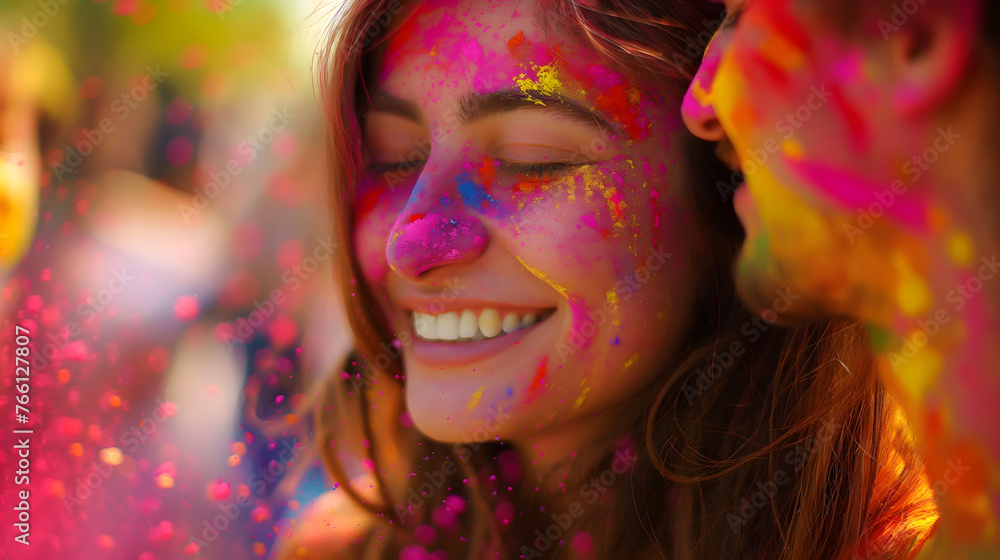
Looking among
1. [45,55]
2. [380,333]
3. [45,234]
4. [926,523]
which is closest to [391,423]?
[380,333]

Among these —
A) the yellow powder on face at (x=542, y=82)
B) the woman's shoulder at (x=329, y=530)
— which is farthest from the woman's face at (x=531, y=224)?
the woman's shoulder at (x=329, y=530)

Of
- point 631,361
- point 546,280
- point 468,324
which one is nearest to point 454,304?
point 468,324

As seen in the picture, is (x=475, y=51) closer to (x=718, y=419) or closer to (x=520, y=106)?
(x=520, y=106)

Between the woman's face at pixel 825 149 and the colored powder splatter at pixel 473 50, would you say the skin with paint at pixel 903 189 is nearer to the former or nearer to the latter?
the woman's face at pixel 825 149

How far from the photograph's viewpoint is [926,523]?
34.7 inches

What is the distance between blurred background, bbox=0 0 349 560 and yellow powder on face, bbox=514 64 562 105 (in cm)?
48

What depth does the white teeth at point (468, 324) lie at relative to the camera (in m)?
1.02

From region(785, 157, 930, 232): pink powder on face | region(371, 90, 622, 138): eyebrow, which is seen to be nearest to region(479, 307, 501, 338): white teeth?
region(371, 90, 622, 138): eyebrow

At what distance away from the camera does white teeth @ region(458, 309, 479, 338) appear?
40.0 inches

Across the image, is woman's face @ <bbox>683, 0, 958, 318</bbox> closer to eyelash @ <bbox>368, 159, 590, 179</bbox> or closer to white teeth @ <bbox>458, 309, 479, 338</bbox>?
eyelash @ <bbox>368, 159, 590, 179</bbox>

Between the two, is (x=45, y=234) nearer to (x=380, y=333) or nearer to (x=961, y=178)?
(x=380, y=333)

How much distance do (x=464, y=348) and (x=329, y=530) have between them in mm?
670

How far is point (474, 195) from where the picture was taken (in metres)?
0.96

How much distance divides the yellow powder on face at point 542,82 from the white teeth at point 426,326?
1.17 feet
